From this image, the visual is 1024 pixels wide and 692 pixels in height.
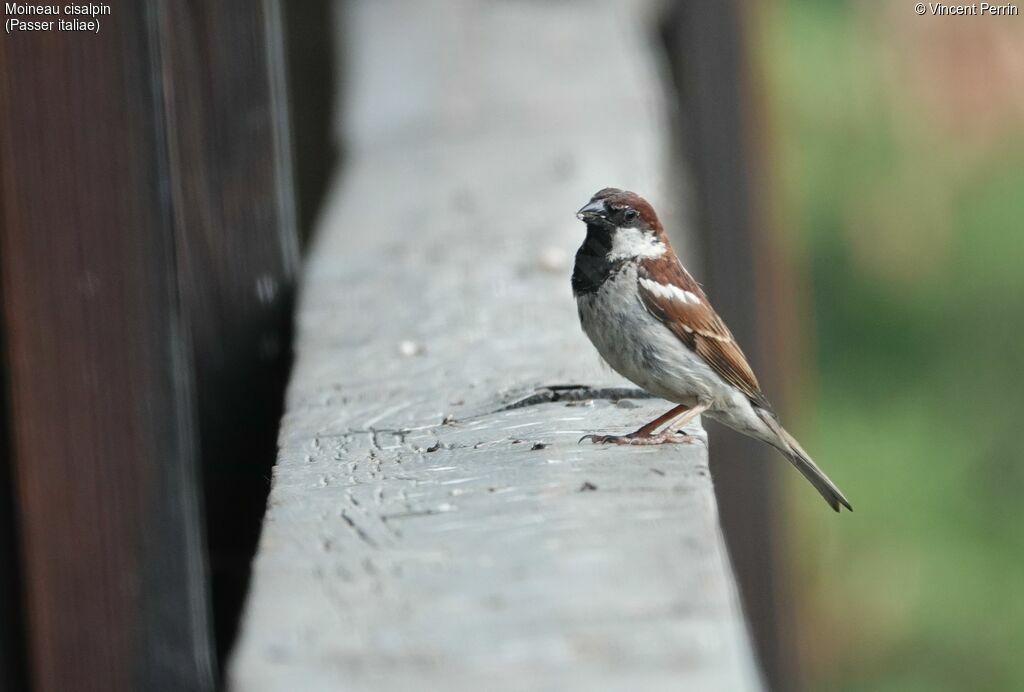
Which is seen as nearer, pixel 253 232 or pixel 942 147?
pixel 253 232

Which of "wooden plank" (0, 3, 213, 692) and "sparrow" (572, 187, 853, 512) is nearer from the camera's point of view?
"wooden plank" (0, 3, 213, 692)

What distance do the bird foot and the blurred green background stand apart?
3.71 metres

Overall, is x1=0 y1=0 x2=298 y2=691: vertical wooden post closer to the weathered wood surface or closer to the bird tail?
the weathered wood surface

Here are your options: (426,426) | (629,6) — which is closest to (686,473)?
(426,426)

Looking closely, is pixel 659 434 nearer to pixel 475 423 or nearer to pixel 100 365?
pixel 475 423

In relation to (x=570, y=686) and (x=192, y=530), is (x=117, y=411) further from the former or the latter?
(x=570, y=686)

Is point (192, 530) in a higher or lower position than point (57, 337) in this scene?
lower

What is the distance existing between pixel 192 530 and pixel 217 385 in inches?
25.5

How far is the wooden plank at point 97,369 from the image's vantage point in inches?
80.4

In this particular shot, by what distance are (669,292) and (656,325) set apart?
0.46 ft

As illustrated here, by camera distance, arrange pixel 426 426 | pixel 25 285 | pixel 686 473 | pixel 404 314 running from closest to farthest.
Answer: pixel 686 473 < pixel 25 285 < pixel 426 426 < pixel 404 314

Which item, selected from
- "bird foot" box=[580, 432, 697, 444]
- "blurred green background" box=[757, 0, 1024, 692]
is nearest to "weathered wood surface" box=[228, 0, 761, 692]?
"bird foot" box=[580, 432, 697, 444]

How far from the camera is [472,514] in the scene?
5.24 ft

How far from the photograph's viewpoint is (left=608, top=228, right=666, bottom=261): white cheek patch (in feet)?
10.6
